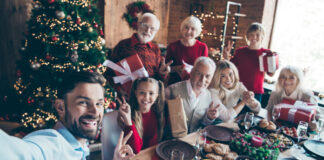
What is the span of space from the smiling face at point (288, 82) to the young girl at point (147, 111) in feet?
4.30

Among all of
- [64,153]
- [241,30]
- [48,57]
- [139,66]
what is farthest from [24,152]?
[241,30]

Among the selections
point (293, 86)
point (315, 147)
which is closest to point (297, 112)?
point (293, 86)

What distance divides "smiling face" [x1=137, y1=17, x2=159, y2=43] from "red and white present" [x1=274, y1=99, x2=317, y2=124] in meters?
1.36

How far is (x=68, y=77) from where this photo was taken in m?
0.93

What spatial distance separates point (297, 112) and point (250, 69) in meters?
0.89

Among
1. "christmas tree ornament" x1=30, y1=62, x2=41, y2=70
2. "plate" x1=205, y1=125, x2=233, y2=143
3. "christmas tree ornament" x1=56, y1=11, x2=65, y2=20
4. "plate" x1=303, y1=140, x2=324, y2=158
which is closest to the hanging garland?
"christmas tree ornament" x1=56, y1=11, x2=65, y2=20

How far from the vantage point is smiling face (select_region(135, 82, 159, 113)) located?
154cm

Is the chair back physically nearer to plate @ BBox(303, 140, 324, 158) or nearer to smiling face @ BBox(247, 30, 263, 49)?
plate @ BBox(303, 140, 324, 158)

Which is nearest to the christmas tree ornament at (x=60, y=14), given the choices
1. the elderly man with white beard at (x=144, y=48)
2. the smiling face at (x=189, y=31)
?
the elderly man with white beard at (x=144, y=48)

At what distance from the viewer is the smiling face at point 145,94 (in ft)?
5.04

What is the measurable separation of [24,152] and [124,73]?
4.25 ft

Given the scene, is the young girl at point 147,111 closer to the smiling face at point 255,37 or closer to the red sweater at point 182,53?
the red sweater at point 182,53

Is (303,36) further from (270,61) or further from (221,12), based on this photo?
(270,61)

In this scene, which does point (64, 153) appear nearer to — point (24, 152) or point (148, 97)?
point (24, 152)
